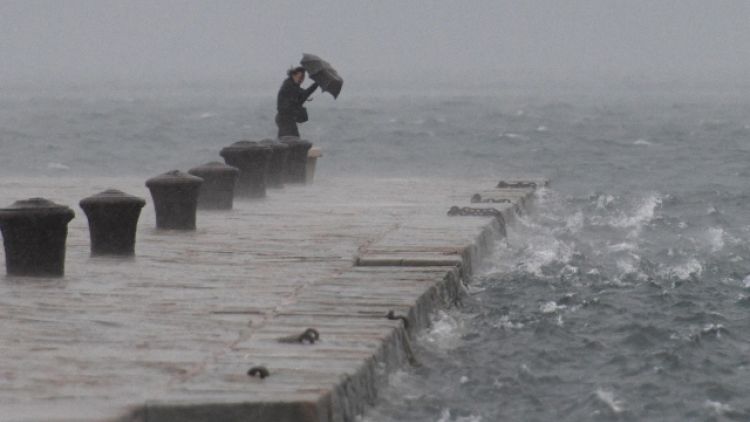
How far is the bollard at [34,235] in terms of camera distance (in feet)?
44.9

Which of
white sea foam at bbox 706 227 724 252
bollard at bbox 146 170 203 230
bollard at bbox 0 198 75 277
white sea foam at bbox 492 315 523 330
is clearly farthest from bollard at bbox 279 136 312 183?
bollard at bbox 0 198 75 277

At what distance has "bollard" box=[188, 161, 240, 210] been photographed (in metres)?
20.4

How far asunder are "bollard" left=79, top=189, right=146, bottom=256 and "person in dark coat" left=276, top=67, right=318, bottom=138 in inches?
424

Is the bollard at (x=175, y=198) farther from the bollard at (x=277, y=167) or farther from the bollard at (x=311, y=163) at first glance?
the bollard at (x=311, y=163)

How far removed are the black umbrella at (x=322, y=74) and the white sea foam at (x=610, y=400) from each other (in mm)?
13694

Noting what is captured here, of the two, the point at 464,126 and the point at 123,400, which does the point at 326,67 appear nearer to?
the point at 123,400

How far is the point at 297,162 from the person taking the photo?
27.0 m

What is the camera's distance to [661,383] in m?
12.8

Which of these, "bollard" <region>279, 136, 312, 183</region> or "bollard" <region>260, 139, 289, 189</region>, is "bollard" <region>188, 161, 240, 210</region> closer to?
"bollard" <region>260, 139, 289, 189</region>

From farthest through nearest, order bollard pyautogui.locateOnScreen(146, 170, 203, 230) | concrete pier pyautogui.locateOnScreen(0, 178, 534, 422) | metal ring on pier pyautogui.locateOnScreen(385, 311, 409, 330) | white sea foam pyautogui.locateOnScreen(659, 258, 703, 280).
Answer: white sea foam pyautogui.locateOnScreen(659, 258, 703, 280)
bollard pyautogui.locateOnScreen(146, 170, 203, 230)
metal ring on pier pyautogui.locateOnScreen(385, 311, 409, 330)
concrete pier pyautogui.locateOnScreen(0, 178, 534, 422)

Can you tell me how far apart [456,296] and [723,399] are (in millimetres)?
3722

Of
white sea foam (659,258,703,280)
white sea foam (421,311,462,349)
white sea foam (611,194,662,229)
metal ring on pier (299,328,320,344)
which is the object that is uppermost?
metal ring on pier (299,328,320,344)

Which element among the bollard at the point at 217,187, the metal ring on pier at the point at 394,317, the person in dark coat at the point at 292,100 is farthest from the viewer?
the person in dark coat at the point at 292,100

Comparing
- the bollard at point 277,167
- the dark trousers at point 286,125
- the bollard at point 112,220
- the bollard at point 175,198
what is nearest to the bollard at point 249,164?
the bollard at point 277,167
